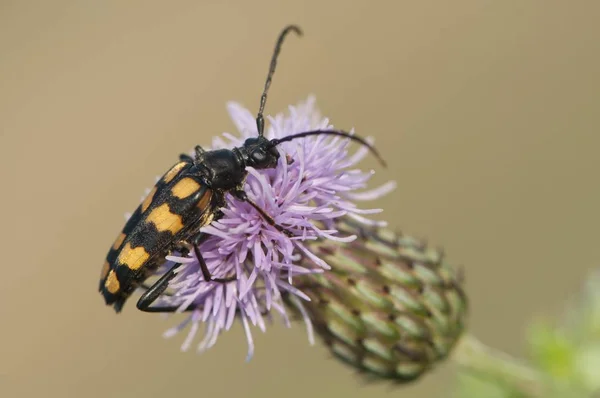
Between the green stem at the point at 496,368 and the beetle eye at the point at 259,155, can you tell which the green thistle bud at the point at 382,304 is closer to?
the green stem at the point at 496,368

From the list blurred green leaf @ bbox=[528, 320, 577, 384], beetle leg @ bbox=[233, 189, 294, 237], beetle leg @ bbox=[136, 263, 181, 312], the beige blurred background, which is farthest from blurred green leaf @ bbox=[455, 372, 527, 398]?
the beige blurred background

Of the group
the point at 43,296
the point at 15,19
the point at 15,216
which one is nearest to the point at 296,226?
the point at 43,296

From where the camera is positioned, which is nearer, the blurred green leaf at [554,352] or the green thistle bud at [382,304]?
the green thistle bud at [382,304]

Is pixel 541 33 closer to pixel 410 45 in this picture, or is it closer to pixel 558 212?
pixel 410 45

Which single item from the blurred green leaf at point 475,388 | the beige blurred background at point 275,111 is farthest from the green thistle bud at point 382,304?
the beige blurred background at point 275,111

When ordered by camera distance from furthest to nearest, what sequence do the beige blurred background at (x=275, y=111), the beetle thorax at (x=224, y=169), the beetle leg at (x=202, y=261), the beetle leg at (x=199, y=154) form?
the beige blurred background at (x=275, y=111), the beetle leg at (x=199, y=154), the beetle thorax at (x=224, y=169), the beetle leg at (x=202, y=261)
